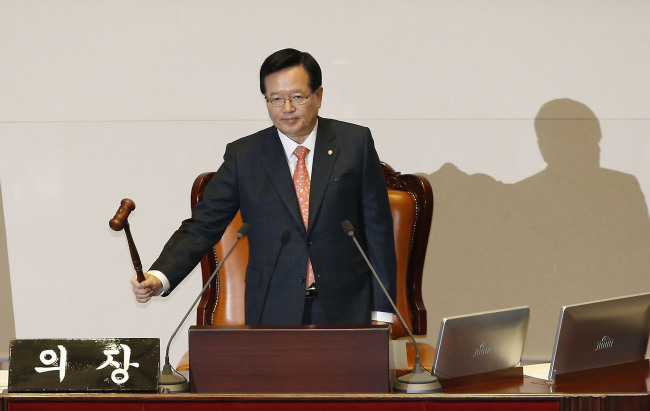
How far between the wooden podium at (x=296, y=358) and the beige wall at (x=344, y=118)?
1817 millimetres

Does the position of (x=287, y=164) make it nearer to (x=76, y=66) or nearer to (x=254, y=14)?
(x=254, y=14)

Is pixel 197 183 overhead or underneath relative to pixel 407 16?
underneath

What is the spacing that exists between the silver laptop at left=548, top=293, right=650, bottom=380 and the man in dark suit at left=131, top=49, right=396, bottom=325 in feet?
1.81

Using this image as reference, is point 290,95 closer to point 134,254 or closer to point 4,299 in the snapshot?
point 134,254

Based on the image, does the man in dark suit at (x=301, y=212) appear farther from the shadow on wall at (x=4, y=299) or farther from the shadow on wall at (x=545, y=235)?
the shadow on wall at (x=4, y=299)

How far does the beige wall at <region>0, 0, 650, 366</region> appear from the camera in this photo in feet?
11.4

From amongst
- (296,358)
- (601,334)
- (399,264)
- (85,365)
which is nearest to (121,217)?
(85,365)

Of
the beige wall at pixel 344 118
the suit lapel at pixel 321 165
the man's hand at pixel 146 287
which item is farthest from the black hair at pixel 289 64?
the beige wall at pixel 344 118

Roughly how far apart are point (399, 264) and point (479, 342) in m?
1.18

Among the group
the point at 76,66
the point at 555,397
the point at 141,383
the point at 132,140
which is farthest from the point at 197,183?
the point at 555,397

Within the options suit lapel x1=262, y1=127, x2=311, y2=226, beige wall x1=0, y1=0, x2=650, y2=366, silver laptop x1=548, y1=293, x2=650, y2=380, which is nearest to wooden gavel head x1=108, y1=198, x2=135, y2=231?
suit lapel x1=262, y1=127, x2=311, y2=226

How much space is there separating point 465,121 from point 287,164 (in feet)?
4.34

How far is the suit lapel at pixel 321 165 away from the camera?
2312 mm

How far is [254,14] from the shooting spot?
11.4ft
